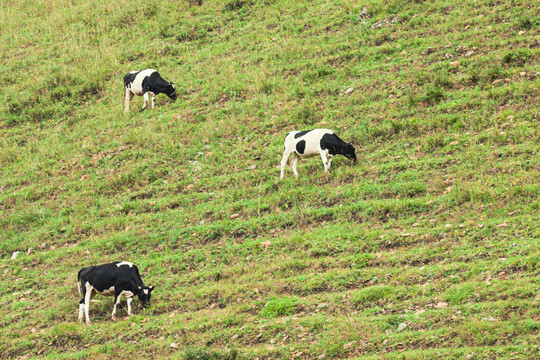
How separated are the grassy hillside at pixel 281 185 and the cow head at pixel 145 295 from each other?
0.75 ft

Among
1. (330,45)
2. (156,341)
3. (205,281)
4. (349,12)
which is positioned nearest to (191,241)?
(205,281)

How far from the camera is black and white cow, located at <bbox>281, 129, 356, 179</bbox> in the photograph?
1688cm

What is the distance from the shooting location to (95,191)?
1942 centimetres

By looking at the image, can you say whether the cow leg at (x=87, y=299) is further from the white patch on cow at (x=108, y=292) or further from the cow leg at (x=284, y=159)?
the cow leg at (x=284, y=159)

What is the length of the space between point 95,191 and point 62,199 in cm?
105

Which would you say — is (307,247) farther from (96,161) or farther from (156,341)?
(96,161)

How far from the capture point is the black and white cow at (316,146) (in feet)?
55.4

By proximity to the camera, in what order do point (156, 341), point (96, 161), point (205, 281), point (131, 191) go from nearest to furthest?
point (156, 341) < point (205, 281) < point (131, 191) < point (96, 161)

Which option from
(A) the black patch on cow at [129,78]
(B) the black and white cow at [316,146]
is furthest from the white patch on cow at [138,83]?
(B) the black and white cow at [316,146]

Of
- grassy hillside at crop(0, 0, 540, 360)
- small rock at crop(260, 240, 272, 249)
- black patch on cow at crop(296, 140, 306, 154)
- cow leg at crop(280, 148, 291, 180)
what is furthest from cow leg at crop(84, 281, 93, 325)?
black patch on cow at crop(296, 140, 306, 154)

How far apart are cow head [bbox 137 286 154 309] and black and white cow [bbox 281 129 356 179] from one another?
555 centimetres

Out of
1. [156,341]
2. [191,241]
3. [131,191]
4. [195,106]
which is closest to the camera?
[156,341]

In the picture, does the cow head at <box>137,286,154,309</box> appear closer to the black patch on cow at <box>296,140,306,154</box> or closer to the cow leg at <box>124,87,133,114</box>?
the black patch on cow at <box>296,140,306,154</box>

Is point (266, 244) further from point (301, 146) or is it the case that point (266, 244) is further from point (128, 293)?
point (301, 146)
